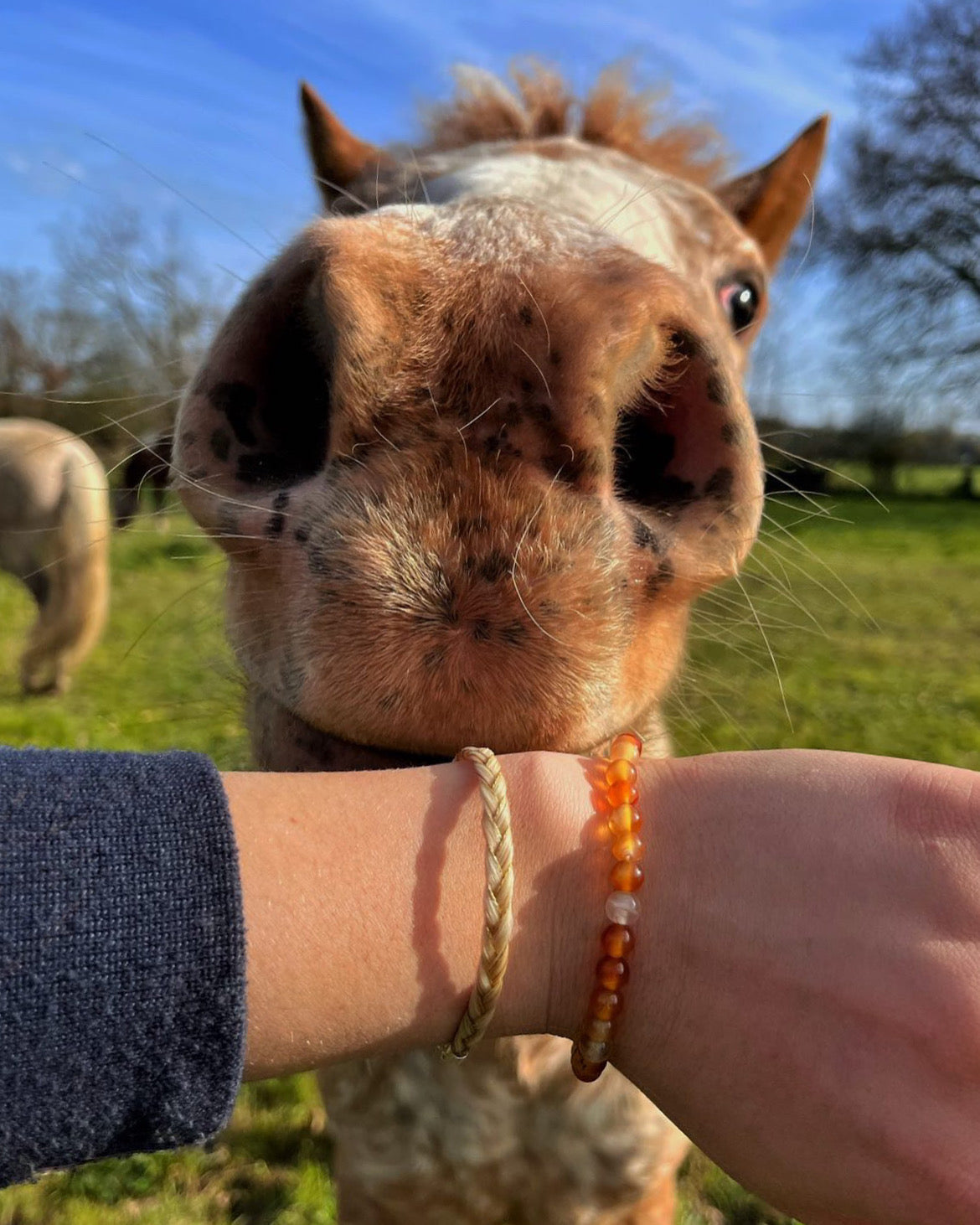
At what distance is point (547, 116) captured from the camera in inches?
102

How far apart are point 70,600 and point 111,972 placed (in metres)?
6.35

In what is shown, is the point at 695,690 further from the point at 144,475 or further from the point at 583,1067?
the point at 144,475

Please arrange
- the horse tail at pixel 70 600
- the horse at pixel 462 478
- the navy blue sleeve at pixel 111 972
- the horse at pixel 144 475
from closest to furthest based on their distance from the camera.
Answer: the navy blue sleeve at pixel 111 972
the horse at pixel 462 478
the horse at pixel 144 475
the horse tail at pixel 70 600

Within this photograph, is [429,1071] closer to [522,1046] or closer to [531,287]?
[522,1046]

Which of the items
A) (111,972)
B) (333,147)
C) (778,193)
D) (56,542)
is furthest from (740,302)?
(56,542)

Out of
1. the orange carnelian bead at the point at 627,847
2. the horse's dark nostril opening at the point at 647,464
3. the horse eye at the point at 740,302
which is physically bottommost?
the orange carnelian bead at the point at 627,847

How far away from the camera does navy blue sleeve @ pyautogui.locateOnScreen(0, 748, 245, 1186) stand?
2.23ft

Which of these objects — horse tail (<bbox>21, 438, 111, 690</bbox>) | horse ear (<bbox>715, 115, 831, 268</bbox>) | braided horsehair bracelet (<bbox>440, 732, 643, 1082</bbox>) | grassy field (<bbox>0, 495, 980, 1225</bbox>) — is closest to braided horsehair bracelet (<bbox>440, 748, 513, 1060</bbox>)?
braided horsehair bracelet (<bbox>440, 732, 643, 1082</bbox>)

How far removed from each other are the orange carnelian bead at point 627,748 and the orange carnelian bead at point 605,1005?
0.23 metres

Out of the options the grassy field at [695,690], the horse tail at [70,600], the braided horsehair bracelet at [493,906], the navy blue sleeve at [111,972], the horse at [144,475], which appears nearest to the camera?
the navy blue sleeve at [111,972]

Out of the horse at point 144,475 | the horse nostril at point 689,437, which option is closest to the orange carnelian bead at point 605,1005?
the horse nostril at point 689,437

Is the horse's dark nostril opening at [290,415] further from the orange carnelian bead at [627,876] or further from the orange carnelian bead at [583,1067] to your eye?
the orange carnelian bead at [583,1067]

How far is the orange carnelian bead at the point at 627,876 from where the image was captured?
83cm

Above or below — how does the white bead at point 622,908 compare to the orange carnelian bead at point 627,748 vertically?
below
